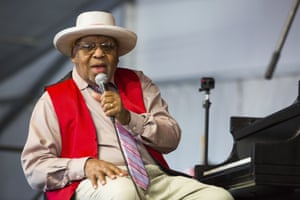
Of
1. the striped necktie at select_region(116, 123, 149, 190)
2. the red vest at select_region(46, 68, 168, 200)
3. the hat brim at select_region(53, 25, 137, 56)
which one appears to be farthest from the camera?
the hat brim at select_region(53, 25, 137, 56)

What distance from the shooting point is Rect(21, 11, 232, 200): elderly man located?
8.68 feet

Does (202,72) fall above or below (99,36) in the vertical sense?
below

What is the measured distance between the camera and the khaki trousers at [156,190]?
2557 mm

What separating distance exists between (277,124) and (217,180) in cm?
47

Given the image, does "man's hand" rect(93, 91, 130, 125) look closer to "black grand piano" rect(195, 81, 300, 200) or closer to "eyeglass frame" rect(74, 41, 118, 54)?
"eyeglass frame" rect(74, 41, 118, 54)

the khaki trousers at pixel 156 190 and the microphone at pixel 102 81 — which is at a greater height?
the microphone at pixel 102 81

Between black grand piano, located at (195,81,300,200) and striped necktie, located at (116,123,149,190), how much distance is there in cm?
45

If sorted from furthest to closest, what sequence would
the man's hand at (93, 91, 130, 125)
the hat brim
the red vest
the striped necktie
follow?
the hat brim, the red vest, the striped necktie, the man's hand at (93, 91, 130, 125)

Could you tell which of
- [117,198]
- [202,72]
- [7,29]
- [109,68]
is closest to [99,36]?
[109,68]

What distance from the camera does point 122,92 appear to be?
9.87 feet

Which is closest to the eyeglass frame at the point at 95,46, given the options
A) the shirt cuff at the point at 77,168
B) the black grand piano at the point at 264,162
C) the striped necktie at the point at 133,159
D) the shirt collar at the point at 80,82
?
the shirt collar at the point at 80,82

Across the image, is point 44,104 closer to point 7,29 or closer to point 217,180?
point 217,180

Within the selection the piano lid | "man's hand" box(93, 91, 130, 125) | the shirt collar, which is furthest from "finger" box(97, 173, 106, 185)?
the piano lid

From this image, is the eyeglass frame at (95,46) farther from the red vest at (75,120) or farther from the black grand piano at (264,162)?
the black grand piano at (264,162)
